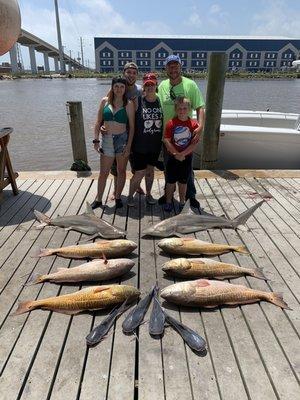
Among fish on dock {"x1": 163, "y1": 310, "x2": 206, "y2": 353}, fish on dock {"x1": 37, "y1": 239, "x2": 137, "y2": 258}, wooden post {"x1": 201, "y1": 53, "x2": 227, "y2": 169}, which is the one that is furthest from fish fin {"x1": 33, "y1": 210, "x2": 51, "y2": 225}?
wooden post {"x1": 201, "y1": 53, "x2": 227, "y2": 169}

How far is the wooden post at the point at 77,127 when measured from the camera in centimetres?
679

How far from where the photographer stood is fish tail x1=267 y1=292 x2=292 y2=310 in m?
3.02

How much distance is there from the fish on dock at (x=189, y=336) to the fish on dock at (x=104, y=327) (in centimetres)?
40

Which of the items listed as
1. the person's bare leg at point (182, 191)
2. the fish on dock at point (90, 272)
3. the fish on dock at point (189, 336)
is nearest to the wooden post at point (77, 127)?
the person's bare leg at point (182, 191)

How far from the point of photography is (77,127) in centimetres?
695

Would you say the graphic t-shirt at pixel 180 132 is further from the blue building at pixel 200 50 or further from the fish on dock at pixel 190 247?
the blue building at pixel 200 50

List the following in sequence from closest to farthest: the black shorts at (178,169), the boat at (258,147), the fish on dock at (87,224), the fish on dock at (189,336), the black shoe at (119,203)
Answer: the fish on dock at (189,336)
the fish on dock at (87,224)
the black shorts at (178,169)
the black shoe at (119,203)
the boat at (258,147)

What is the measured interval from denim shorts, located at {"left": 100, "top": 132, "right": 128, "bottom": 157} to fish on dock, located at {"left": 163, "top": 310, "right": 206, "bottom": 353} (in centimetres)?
259

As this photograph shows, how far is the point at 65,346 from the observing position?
262 cm

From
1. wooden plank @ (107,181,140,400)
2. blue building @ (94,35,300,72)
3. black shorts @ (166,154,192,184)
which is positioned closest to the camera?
Answer: wooden plank @ (107,181,140,400)

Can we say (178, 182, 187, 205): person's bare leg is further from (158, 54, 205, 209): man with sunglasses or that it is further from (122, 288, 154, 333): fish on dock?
(122, 288, 154, 333): fish on dock

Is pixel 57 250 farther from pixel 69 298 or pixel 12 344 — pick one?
pixel 12 344

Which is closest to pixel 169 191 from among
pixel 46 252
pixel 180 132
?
pixel 180 132

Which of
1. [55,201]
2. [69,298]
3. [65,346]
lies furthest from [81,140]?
[65,346]
